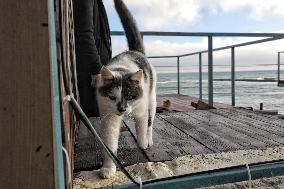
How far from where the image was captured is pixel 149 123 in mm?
2629

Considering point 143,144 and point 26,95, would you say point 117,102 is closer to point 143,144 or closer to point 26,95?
point 143,144

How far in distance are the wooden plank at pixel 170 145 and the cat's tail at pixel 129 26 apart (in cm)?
84

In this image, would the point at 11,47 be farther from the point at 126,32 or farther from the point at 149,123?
the point at 126,32

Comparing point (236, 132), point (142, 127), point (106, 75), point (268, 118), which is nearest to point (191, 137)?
point (236, 132)

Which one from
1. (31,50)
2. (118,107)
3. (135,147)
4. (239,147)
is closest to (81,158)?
(135,147)

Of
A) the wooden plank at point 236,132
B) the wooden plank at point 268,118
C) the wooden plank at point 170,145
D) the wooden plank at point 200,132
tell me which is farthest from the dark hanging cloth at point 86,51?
the wooden plank at point 268,118

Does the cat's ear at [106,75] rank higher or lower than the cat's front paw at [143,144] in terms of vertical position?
higher

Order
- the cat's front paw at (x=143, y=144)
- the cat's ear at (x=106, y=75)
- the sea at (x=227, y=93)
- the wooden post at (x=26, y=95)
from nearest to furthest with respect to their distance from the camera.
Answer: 1. the wooden post at (x=26, y=95)
2. the cat's ear at (x=106, y=75)
3. the cat's front paw at (x=143, y=144)
4. the sea at (x=227, y=93)

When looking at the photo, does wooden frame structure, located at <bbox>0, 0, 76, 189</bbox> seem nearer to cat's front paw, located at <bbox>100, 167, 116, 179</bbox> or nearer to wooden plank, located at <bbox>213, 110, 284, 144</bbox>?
cat's front paw, located at <bbox>100, 167, 116, 179</bbox>

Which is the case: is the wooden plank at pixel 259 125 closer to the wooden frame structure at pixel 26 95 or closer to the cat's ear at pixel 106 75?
the cat's ear at pixel 106 75

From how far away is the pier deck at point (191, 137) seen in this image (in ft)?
7.56

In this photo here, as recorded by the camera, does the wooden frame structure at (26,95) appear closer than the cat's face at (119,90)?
Yes

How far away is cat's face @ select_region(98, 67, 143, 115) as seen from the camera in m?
1.90

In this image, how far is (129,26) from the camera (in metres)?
2.95
